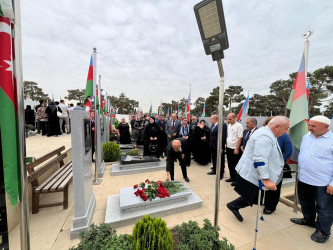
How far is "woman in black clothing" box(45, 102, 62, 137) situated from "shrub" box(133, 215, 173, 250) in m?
8.00

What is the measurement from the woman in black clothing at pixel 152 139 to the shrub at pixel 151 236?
4.60 m

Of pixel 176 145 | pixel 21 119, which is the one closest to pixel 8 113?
pixel 21 119

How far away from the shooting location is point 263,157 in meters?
2.14

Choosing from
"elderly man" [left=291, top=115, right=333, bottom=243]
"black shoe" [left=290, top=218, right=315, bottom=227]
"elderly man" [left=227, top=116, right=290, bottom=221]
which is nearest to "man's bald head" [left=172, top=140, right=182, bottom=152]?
"elderly man" [left=227, top=116, right=290, bottom=221]

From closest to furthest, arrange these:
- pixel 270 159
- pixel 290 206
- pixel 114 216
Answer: pixel 270 159 < pixel 114 216 < pixel 290 206

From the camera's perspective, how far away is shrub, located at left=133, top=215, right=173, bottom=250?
1.54 meters

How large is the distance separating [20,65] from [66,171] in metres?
3.32

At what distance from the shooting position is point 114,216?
2688 mm

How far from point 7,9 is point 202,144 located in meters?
5.79

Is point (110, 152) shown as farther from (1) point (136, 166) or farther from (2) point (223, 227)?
(2) point (223, 227)

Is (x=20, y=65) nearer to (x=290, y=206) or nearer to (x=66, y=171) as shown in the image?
(x=66, y=171)

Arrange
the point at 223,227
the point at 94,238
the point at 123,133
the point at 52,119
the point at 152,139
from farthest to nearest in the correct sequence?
the point at 123,133
the point at 52,119
the point at 152,139
the point at 223,227
the point at 94,238

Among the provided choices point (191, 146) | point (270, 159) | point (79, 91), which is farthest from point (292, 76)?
point (79, 91)

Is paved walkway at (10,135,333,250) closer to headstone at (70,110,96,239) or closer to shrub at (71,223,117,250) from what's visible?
headstone at (70,110,96,239)
